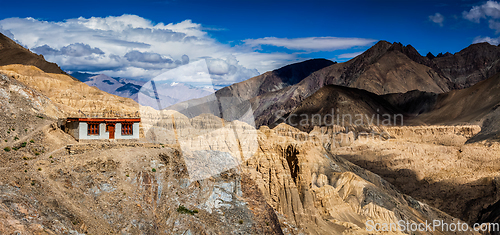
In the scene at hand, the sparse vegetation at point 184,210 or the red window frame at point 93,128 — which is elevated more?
the red window frame at point 93,128

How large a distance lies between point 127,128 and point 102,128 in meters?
2.16

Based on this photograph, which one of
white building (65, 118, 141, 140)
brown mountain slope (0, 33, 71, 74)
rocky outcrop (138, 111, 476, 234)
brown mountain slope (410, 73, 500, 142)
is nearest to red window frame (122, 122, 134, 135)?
white building (65, 118, 141, 140)

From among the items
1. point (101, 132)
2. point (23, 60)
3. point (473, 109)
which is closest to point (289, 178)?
point (101, 132)

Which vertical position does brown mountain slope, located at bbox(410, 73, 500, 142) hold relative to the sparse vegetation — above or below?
above

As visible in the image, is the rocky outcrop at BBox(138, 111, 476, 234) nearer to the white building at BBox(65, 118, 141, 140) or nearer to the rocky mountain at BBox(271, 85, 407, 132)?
the white building at BBox(65, 118, 141, 140)

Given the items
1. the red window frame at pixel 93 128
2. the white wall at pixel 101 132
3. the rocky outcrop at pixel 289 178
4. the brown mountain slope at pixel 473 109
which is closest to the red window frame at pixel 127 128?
the white wall at pixel 101 132

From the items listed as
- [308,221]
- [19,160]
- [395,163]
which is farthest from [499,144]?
[19,160]

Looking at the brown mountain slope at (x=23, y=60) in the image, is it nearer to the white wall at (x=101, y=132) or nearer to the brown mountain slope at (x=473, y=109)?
the white wall at (x=101, y=132)

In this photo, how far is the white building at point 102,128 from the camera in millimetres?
29406

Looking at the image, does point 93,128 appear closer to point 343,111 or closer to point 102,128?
point 102,128

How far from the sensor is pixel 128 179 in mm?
22844

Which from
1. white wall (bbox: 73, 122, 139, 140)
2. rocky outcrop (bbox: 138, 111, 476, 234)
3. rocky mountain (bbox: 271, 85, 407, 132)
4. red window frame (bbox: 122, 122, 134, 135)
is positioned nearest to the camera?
white wall (bbox: 73, 122, 139, 140)

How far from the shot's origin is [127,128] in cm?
3192

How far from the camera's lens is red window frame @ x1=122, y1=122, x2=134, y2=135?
3167cm
